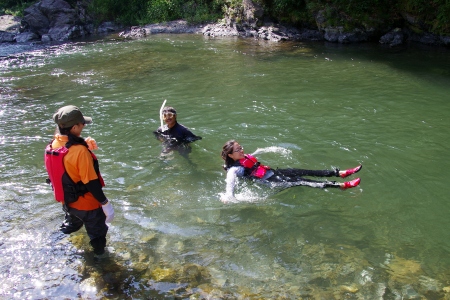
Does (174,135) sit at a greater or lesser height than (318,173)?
greater

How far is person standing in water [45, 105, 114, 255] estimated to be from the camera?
3.64 meters

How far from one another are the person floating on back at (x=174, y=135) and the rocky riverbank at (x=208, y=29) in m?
15.1

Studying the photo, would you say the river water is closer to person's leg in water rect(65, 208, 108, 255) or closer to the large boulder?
person's leg in water rect(65, 208, 108, 255)

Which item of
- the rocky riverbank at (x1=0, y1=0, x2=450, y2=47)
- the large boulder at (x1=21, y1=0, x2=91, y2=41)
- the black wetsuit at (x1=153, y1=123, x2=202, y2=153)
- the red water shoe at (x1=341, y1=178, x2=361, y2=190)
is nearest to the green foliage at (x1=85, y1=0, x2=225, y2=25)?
the rocky riverbank at (x1=0, y1=0, x2=450, y2=47)

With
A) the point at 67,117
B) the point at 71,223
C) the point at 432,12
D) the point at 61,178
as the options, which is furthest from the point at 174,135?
the point at 432,12

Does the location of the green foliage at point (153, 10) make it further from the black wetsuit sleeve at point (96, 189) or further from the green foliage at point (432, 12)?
the black wetsuit sleeve at point (96, 189)

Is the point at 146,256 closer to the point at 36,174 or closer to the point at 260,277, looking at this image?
the point at 260,277

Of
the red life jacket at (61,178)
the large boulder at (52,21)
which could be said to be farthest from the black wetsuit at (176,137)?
the large boulder at (52,21)

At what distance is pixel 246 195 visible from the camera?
20.2 feet

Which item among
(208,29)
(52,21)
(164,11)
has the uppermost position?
(164,11)

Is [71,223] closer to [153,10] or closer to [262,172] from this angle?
[262,172]

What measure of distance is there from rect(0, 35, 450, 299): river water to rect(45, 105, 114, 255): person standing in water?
0.90m

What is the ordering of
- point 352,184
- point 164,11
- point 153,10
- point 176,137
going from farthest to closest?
point 153,10 → point 164,11 → point 176,137 → point 352,184

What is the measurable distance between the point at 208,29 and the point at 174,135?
1984 centimetres
